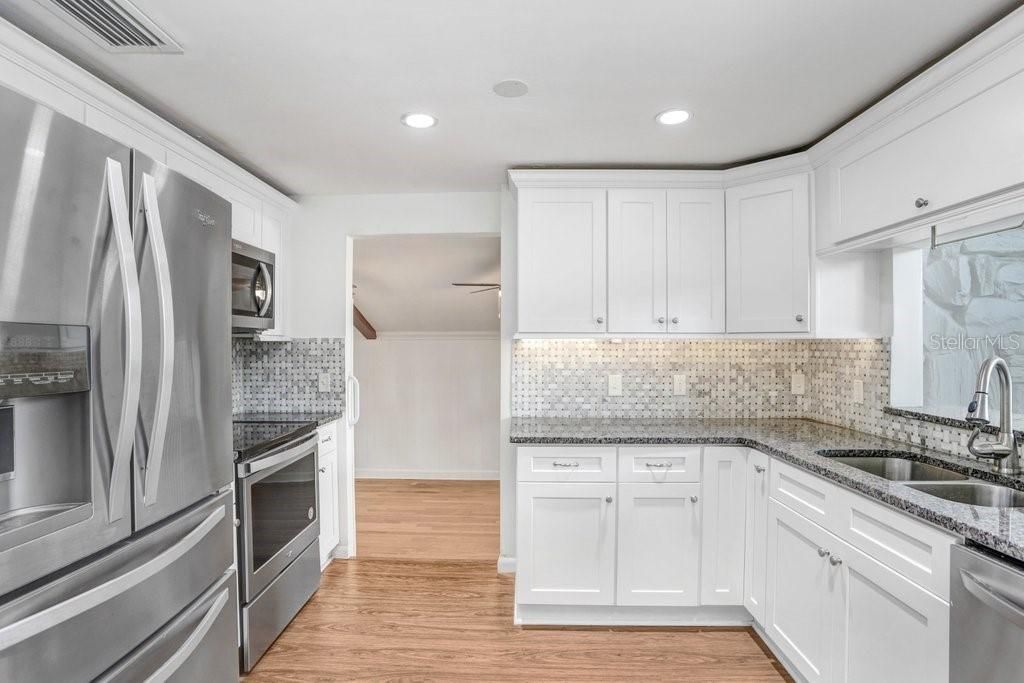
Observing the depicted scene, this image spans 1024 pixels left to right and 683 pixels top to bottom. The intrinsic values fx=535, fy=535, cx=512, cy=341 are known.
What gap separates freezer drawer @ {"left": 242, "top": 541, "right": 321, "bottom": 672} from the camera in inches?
87.0

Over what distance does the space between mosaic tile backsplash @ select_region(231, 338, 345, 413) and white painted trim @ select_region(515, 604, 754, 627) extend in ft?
5.69

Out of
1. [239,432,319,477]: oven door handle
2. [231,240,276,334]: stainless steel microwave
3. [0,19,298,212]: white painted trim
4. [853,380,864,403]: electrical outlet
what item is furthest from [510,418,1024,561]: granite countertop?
[0,19,298,212]: white painted trim

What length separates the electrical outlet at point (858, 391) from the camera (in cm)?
262

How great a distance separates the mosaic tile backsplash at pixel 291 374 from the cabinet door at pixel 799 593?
8.27 ft

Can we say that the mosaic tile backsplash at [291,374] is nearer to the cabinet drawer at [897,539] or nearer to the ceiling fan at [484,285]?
the ceiling fan at [484,285]

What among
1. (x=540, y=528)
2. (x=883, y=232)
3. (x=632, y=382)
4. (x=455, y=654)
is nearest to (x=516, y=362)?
(x=632, y=382)

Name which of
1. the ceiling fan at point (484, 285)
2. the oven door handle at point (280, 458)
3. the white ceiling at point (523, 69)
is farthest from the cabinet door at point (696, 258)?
the oven door handle at point (280, 458)

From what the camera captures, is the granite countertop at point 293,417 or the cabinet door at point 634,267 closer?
the cabinet door at point 634,267

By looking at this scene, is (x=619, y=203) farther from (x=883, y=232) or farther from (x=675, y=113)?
(x=883, y=232)

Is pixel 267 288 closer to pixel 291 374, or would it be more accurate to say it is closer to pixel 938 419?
pixel 291 374

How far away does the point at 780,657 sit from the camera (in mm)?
2268

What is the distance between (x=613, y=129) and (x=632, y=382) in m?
1.44

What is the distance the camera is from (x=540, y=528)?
8.40 ft

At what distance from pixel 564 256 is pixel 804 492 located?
155cm
